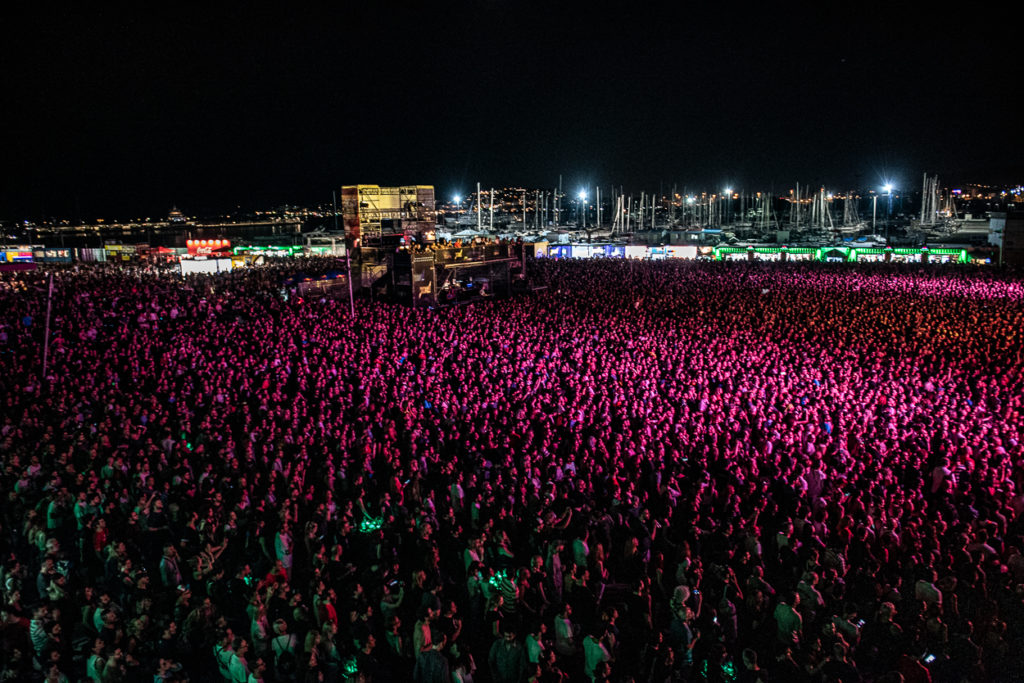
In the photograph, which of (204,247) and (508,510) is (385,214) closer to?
(204,247)

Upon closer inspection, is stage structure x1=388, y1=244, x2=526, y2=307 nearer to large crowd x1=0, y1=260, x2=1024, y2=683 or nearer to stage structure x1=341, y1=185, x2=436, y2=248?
stage structure x1=341, y1=185, x2=436, y2=248

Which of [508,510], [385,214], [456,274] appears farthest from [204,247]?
[508,510]

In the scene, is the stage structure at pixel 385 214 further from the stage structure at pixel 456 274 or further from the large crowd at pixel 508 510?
the large crowd at pixel 508 510

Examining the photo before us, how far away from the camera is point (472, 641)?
18.0ft

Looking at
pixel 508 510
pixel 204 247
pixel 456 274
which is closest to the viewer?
pixel 508 510

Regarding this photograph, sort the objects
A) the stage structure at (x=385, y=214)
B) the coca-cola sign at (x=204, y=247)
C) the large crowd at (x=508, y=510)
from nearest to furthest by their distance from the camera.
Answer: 1. the large crowd at (x=508, y=510)
2. the stage structure at (x=385, y=214)
3. the coca-cola sign at (x=204, y=247)

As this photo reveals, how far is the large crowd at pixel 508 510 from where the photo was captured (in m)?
4.87

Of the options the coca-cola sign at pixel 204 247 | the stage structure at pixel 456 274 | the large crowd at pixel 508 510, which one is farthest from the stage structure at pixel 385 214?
the coca-cola sign at pixel 204 247

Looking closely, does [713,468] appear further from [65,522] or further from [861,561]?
[65,522]

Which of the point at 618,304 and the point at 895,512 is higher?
the point at 618,304

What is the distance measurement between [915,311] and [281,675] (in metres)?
19.2

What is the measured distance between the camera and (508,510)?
22.0ft

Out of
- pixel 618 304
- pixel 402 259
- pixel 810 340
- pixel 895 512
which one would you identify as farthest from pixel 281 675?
pixel 402 259

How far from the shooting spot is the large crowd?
4.87 metres
